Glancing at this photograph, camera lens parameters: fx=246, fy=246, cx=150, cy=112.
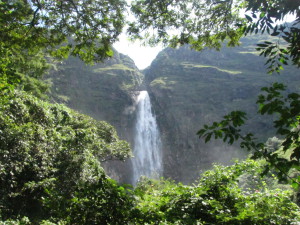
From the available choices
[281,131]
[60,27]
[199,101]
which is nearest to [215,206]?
[281,131]

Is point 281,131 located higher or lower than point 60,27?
lower

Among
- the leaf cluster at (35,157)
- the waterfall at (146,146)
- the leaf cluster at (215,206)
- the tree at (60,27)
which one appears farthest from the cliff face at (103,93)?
the leaf cluster at (215,206)

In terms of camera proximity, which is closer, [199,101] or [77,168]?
[77,168]

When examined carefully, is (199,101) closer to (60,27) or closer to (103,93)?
(103,93)

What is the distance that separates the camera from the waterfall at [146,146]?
1690 inches

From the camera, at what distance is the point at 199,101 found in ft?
201

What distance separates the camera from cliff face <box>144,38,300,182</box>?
4962 centimetres

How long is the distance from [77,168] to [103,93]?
158 ft

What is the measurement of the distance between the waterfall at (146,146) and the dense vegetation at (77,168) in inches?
1189

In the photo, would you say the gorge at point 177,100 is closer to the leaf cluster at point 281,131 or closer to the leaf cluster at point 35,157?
the leaf cluster at point 35,157

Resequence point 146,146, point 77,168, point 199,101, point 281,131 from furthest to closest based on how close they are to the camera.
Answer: point 199,101
point 146,146
point 77,168
point 281,131

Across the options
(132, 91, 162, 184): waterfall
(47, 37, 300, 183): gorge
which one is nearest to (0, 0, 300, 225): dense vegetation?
(132, 91, 162, 184): waterfall

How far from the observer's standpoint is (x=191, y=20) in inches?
243

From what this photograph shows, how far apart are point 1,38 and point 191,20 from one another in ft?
15.0
